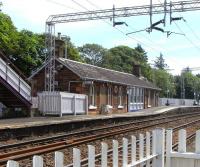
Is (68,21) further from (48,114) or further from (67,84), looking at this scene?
(48,114)

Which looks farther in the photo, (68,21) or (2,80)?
(68,21)

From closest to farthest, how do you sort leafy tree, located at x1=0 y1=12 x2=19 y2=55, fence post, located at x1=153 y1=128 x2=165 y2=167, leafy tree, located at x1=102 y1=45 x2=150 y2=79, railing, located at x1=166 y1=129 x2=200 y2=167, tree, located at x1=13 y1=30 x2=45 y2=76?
railing, located at x1=166 y1=129 x2=200 y2=167 → fence post, located at x1=153 y1=128 x2=165 y2=167 → leafy tree, located at x1=0 y1=12 x2=19 y2=55 → tree, located at x1=13 y1=30 x2=45 y2=76 → leafy tree, located at x1=102 y1=45 x2=150 y2=79

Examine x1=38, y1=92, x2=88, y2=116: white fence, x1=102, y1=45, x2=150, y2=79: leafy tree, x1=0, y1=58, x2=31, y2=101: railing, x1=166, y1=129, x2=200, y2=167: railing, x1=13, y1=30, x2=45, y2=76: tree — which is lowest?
x1=166, y1=129, x2=200, y2=167: railing

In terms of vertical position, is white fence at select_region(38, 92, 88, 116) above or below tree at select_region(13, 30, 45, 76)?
below

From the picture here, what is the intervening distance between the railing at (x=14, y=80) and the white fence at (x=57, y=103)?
6.38 feet

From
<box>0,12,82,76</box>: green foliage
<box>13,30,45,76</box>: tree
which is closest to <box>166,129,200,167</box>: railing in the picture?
<box>0,12,82,76</box>: green foliage

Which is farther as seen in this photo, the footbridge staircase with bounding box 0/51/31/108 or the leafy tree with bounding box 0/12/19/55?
the leafy tree with bounding box 0/12/19/55

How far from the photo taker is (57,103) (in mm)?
30344

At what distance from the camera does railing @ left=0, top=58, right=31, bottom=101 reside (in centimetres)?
2631

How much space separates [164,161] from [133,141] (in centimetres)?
120

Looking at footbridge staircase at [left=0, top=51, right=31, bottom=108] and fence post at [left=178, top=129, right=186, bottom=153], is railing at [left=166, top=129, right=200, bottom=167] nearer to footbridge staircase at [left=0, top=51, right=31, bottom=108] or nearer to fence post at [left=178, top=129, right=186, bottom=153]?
fence post at [left=178, top=129, right=186, bottom=153]

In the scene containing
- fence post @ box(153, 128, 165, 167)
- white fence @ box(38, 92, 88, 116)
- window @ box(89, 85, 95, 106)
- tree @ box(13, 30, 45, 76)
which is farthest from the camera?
tree @ box(13, 30, 45, 76)

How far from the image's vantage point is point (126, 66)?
11112 cm

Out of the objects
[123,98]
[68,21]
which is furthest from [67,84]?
[123,98]
